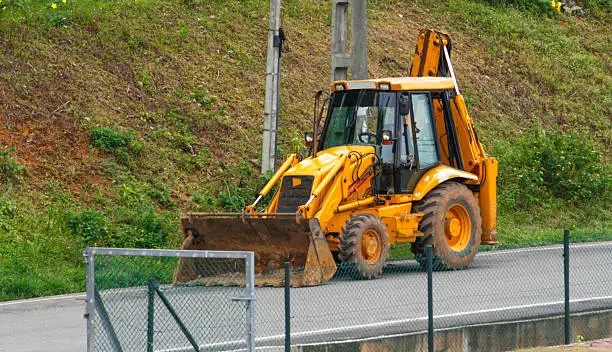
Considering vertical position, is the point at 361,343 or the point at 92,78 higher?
the point at 92,78

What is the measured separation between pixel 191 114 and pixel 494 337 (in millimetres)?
12652

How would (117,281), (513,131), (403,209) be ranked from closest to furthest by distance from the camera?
(117,281), (403,209), (513,131)

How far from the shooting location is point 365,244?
1664 cm

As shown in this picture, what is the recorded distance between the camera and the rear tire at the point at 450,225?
17.7m

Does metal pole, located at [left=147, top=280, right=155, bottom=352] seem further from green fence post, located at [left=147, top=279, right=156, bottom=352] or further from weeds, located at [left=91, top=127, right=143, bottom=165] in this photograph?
weeds, located at [left=91, top=127, right=143, bottom=165]

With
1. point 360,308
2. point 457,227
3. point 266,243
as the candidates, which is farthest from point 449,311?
point 457,227

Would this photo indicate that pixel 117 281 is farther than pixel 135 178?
No

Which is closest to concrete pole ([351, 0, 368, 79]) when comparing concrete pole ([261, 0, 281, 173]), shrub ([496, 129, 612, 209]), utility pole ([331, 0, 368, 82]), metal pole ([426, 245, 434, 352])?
utility pole ([331, 0, 368, 82])

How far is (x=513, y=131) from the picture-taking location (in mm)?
28828

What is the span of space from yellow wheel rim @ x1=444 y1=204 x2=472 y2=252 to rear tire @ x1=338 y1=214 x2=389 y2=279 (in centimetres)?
186

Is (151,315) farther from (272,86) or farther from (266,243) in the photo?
(272,86)

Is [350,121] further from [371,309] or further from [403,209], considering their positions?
[371,309]

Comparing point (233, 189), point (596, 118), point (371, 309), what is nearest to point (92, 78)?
point (233, 189)

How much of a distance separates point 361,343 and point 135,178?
10.9m
